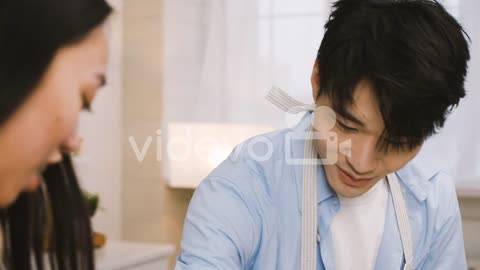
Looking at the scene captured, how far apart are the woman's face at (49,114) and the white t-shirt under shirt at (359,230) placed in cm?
84

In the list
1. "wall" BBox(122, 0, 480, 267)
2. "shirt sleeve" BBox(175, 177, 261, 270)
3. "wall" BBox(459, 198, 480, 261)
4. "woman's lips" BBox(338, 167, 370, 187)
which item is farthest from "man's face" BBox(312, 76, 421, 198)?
"wall" BBox(122, 0, 480, 267)

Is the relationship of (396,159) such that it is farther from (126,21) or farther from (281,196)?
(126,21)

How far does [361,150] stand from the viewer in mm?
1327

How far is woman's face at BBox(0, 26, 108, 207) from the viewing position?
673 mm

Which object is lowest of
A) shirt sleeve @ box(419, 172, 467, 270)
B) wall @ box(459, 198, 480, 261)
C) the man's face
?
wall @ box(459, 198, 480, 261)

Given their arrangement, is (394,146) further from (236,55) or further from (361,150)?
(236,55)

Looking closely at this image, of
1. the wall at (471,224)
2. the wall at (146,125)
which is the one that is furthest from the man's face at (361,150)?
the wall at (146,125)

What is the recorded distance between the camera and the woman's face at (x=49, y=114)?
67cm

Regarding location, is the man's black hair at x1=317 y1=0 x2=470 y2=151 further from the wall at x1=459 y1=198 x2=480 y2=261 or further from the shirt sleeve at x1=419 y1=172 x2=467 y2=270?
the wall at x1=459 y1=198 x2=480 y2=261

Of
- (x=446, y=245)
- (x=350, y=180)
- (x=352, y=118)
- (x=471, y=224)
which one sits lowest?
(x=471, y=224)

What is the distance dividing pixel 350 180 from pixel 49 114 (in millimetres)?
804

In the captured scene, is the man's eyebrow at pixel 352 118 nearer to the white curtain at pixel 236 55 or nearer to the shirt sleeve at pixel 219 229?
the shirt sleeve at pixel 219 229

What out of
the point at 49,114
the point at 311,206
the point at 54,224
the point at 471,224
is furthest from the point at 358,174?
the point at 471,224

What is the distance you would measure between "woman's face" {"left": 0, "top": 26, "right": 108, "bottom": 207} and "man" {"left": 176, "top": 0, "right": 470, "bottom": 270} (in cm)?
63
